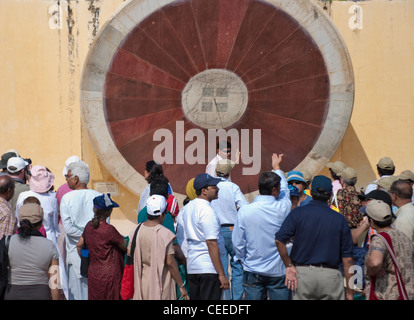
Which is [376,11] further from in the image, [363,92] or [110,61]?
[110,61]

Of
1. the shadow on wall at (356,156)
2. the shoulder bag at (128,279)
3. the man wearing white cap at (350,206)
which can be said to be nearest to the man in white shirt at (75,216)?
the shoulder bag at (128,279)

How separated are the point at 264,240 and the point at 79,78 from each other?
15.4ft

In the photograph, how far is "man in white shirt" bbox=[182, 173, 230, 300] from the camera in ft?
15.6

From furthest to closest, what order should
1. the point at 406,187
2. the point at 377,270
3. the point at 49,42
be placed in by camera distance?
the point at 49,42
the point at 406,187
the point at 377,270

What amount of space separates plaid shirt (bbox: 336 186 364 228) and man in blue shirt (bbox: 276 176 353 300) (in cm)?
83

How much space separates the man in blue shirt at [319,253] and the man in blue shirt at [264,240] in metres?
0.37

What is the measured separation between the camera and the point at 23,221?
4.39m

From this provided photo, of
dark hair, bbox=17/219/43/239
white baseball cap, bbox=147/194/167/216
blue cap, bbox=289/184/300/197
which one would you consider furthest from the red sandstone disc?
Answer: dark hair, bbox=17/219/43/239

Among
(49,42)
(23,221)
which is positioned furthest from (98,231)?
(49,42)

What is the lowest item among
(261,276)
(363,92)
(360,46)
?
(261,276)

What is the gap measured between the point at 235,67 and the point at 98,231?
151 inches

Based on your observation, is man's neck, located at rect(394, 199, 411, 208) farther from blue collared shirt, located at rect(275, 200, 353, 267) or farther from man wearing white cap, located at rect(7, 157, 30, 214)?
man wearing white cap, located at rect(7, 157, 30, 214)

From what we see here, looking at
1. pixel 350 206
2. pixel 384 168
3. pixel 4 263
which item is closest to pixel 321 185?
pixel 350 206

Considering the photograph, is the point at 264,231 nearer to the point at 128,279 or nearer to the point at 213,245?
the point at 213,245
